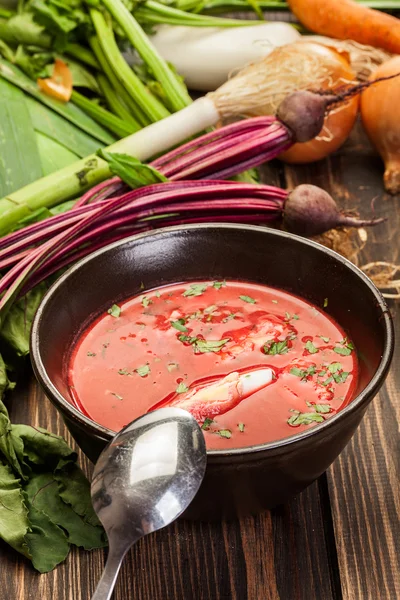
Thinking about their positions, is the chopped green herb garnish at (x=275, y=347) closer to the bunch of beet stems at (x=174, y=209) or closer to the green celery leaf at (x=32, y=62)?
the bunch of beet stems at (x=174, y=209)

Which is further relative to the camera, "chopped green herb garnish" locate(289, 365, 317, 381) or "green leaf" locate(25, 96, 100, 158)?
"green leaf" locate(25, 96, 100, 158)

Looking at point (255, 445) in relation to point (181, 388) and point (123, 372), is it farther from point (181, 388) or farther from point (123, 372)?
point (123, 372)

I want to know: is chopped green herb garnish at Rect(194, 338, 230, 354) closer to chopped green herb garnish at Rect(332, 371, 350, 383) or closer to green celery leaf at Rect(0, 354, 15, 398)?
chopped green herb garnish at Rect(332, 371, 350, 383)

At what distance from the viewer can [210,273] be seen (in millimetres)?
1834

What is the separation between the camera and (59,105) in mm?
2717

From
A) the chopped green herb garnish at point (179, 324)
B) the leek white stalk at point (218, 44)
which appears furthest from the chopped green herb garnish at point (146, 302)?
Result: the leek white stalk at point (218, 44)

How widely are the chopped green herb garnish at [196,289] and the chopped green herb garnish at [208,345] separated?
20 cm

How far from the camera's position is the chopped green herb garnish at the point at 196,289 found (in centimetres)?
179

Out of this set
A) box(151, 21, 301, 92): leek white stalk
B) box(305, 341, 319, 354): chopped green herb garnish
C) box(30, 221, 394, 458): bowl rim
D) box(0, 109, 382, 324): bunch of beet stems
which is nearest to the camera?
box(30, 221, 394, 458): bowl rim

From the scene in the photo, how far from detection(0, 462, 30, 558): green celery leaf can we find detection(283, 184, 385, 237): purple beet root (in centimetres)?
99

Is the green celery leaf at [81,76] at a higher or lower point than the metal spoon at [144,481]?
higher

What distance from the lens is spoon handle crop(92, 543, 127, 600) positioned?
1141mm

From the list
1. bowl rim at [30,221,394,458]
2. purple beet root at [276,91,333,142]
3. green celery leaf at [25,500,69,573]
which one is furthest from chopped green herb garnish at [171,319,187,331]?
purple beet root at [276,91,333,142]

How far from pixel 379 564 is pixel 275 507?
21 centimetres
